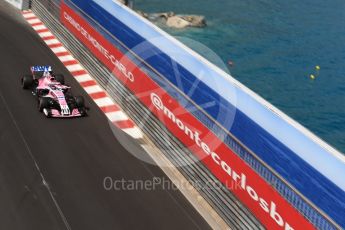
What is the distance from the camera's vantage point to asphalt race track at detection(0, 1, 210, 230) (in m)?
11.7

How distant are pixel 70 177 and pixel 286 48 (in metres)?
39.3

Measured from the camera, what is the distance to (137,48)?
51.7ft

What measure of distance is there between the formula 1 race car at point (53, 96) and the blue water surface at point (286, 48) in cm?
2040

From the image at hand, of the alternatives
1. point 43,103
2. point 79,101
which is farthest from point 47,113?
point 79,101

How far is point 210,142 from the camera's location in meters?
12.4

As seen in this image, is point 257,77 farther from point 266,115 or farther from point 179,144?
point 266,115

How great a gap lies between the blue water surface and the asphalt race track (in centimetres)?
2083

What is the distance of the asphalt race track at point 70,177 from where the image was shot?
38.3 ft

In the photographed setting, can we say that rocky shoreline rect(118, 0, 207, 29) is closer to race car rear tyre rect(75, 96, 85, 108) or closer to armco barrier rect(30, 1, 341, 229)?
armco barrier rect(30, 1, 341, 229)

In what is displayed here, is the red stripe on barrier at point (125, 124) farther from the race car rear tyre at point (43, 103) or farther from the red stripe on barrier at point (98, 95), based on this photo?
the race car rear tyre at point (43, 103)

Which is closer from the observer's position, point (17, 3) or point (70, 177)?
point (70, 177)

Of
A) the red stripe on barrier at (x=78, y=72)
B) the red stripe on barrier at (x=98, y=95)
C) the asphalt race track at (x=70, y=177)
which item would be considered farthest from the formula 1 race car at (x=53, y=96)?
the red stripe on barrier at (x=78, y=72)

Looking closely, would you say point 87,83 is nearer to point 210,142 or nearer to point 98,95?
point 98,95

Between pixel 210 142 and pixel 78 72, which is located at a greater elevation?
pixel 210 142
